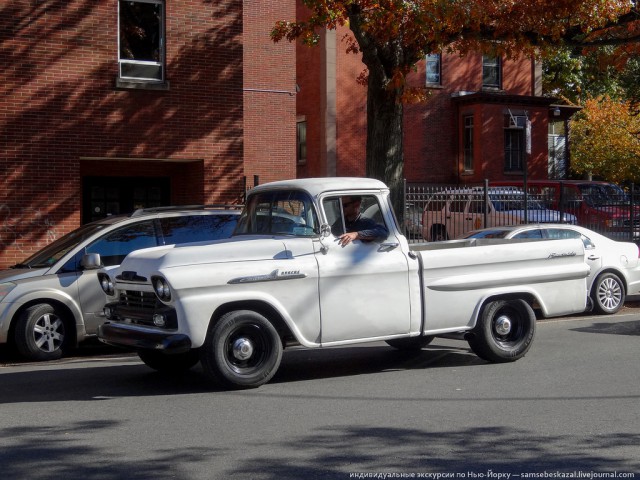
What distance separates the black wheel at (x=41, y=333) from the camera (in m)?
11.1

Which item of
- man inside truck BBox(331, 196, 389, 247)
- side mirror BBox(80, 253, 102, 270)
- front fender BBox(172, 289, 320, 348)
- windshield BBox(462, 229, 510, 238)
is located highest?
man inside truck BBox(331, 196, 389, 247)

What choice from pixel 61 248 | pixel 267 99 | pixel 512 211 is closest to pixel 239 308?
pixel 61 248

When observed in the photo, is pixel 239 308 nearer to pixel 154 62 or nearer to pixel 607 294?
pixel 607 294

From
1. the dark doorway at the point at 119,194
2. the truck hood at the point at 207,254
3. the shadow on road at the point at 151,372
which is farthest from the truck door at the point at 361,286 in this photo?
the dark doorway at the point at 119,194

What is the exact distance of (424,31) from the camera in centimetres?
1447

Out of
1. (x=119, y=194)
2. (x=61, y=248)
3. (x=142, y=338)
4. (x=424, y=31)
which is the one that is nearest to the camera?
(x=142, y=338)

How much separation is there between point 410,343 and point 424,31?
18.3 feet

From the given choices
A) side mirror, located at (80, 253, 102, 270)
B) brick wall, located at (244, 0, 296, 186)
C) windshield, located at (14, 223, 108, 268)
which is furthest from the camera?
brick wall, located at (244, 0, 296, 186)

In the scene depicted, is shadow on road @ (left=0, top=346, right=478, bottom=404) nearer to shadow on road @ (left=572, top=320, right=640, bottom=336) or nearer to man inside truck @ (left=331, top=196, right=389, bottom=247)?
man inside truck @ (left=331, top=196, right=389, bottom=247)

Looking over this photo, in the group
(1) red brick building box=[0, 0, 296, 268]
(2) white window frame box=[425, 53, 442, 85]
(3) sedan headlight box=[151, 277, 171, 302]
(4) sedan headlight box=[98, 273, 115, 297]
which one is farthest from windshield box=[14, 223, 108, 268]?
(2) white window frame box=[425, 53, 442, 85]

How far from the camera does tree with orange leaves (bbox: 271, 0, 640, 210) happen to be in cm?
1465

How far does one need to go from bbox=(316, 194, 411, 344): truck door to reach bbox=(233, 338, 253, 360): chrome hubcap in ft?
2.44

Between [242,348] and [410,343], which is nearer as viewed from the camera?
[242,348]

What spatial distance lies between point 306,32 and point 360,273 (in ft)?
26.1
